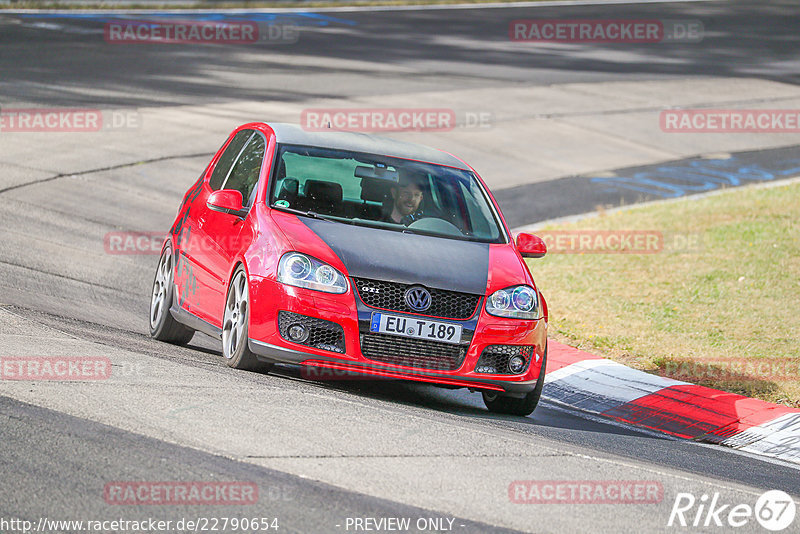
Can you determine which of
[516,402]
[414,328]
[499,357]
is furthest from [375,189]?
[516,402]

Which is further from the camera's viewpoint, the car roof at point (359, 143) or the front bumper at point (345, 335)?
the car roof at point (359, 143)

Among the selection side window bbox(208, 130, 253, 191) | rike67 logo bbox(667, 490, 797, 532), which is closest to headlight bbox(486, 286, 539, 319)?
rike67 logo bbox(667, 490, 797, 532)

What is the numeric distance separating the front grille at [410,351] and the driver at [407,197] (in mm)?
1207

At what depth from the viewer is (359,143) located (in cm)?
873

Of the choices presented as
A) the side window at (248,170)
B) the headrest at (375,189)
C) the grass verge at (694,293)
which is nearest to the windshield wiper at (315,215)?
the side window at (248,170)

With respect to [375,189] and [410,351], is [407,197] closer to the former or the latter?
[375,189]

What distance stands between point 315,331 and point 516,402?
160 centimetres

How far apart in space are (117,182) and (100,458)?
10743 mm

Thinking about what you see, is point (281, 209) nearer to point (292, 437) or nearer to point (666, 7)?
point (292, 437)

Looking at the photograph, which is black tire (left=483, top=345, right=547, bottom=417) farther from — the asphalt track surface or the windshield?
the windshield

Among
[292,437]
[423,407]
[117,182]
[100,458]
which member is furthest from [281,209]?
[117,182]

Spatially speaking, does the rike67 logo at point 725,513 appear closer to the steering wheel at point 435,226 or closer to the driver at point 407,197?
the steering wheel at point 435,226

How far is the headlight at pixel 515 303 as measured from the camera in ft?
24.1

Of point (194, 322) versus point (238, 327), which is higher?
point (238, 327)
